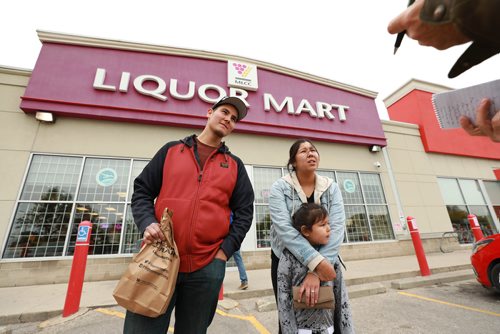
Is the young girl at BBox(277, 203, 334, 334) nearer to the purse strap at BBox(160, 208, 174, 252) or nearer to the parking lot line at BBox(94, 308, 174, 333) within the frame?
the purse strap at BBox(160, 208, 174, 252)

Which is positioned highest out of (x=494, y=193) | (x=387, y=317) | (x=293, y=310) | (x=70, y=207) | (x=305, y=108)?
(x=305, y=108)

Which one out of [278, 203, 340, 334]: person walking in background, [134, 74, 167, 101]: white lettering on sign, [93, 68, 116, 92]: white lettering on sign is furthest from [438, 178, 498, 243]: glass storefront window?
[93, 68, 116, 92]: white lettering on sign

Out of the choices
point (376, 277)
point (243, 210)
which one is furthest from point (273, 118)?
point (243, 210)

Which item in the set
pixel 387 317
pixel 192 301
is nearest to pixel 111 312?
pixel 192 301

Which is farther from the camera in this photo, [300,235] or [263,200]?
[263,200]

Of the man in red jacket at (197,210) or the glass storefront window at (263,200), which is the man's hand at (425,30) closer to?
the man in red jacket at (197,210)

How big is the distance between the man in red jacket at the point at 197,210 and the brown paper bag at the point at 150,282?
0.37 feet

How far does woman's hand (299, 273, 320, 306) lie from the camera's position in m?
1.67

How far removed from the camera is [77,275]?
3674 mm

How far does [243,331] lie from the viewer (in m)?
3.07

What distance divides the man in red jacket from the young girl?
0.45 metres

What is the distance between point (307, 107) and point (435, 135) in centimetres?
733

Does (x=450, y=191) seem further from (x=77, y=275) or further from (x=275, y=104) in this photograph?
(x=77, y=275)

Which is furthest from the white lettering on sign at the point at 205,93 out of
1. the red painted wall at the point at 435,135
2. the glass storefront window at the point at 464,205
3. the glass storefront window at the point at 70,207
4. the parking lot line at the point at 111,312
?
the glass storefront window at the point at 464,205
